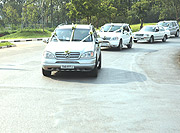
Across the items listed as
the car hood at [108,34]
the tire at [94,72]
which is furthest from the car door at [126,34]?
the tire at [94,72]

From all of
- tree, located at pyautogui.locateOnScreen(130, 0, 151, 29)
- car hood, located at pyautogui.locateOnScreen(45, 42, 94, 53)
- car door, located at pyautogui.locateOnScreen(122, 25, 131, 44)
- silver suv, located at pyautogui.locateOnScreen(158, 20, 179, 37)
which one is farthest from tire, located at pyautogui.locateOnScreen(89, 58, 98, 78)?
tree, located at pyautogui.locateOnScreen(130, 0, 151, 29)

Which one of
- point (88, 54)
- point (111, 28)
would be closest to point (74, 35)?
point (88, 54)

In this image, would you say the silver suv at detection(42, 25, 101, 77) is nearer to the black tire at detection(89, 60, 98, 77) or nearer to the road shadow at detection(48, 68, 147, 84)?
the black tire at detection(89, 60, 98, 77)

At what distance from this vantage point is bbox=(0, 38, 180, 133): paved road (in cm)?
595

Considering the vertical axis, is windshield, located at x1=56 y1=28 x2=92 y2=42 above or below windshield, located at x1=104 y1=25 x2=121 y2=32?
above

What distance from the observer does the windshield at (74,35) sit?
41.2 feet

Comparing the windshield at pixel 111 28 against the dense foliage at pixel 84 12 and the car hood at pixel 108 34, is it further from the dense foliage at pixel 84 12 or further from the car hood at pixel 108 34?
the dense foliage at pixel 84 12

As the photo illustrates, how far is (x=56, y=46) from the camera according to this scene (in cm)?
1165

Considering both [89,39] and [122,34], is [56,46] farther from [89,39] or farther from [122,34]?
[122,34]

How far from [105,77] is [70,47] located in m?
1.54

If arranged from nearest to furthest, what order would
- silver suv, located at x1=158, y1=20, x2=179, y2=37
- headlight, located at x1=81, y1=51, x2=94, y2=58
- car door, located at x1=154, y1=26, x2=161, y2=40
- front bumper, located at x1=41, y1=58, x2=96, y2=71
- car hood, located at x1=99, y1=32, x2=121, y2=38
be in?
1. front bumper, located at x1=41, y1=58, x2=96, y2=71
2. headlight, located at x1=81, y1=51, x2=94, y2=58
3. car hood, located at x1=99, y1=32, x2=121, y2=38
4. car door, located at x1=154, y1=26, x2=161, y2=40
5. silver suv, located at x1=158, y1=20, x2=179, y2=37

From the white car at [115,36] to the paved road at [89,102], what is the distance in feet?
31.8

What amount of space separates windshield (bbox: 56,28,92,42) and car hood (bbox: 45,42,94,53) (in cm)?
61

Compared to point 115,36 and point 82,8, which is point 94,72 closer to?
point 115,36
